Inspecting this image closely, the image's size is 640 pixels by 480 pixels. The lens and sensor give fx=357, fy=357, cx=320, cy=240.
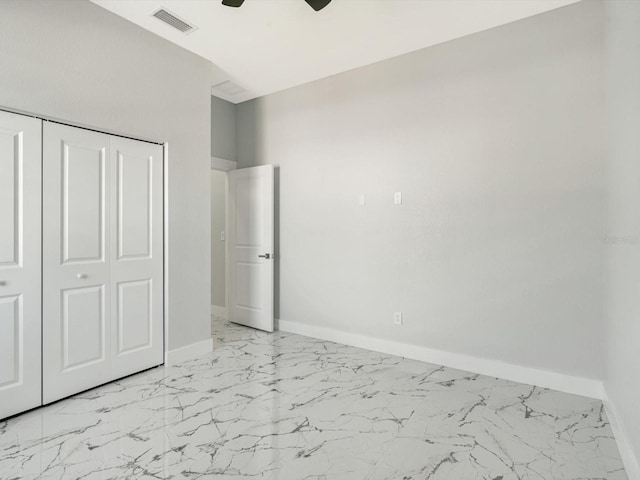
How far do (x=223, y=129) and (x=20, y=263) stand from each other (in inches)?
111

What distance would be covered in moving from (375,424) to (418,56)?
3136 millimetres

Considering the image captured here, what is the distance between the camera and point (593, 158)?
2.60 metres

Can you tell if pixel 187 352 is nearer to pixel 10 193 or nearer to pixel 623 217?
pixel 10 193

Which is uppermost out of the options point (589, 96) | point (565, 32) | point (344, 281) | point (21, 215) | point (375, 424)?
point (565, 32)

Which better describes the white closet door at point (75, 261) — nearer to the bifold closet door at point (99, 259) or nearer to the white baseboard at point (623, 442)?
the bifold closet door at point (99, 259)

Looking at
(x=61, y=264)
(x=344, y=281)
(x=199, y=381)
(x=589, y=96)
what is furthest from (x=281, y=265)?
(x=589, y=96)

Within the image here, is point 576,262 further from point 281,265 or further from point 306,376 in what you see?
point 281,265

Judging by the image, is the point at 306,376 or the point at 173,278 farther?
the point at 173,278

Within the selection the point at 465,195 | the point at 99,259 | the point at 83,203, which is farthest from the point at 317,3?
the point at 99,259

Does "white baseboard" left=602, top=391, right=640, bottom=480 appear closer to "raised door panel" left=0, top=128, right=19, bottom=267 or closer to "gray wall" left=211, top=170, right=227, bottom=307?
"raised door panel" left=0, top=128, right=19, bottom=267

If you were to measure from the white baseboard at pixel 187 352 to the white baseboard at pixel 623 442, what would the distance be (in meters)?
3.18

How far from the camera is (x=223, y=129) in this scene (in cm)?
455

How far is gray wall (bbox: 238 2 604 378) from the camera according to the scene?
2.66 m

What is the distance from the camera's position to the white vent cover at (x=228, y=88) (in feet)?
13.4
